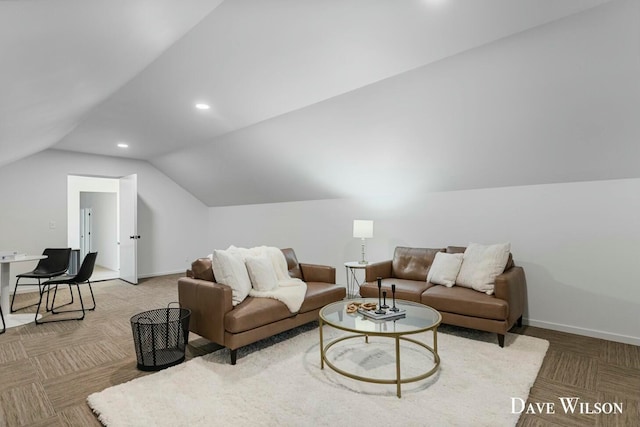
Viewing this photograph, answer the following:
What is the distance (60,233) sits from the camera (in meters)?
6.03

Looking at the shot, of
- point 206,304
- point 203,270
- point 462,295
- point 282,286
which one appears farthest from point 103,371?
point 462,295

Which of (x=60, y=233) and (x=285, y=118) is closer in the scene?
(x=285, y=118)

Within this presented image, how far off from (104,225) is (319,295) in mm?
7441

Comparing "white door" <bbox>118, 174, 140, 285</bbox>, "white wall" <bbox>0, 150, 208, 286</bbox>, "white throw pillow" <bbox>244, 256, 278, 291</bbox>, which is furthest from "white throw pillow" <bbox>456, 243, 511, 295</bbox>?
"white wall" <bbox>0, 150, 208, 286</bbox>

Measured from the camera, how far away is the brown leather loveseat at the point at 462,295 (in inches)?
119

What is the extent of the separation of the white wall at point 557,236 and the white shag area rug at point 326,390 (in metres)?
0.78

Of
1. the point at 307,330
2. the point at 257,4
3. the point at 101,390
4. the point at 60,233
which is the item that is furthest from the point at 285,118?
the point at 60,233

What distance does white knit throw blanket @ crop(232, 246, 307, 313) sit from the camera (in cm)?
315

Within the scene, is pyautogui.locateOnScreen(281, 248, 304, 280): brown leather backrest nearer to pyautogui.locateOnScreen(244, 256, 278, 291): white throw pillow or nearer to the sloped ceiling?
pyautogui.locateOnScreen(244, 256, 278, 291): white throw pillow

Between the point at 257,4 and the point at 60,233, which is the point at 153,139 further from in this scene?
the point at 257,4

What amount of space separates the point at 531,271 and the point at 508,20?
106 inches

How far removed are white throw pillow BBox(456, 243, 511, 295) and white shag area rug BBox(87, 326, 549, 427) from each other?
0.60 meters

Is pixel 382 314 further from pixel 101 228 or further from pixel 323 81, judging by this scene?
pixel 101 228

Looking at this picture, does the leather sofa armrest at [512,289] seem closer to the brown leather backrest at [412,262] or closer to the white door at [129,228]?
the brown leather backrest at [412,262]
